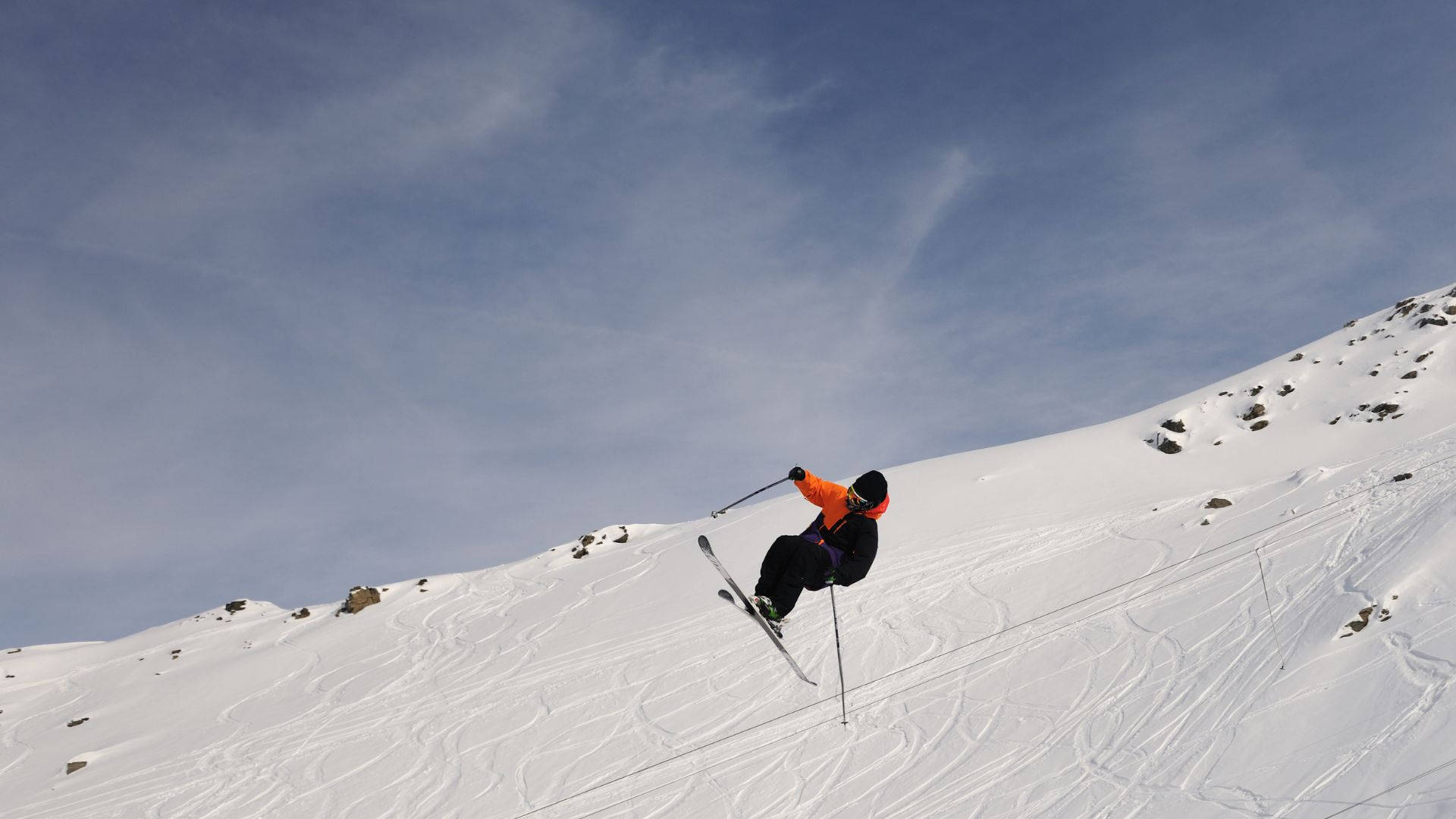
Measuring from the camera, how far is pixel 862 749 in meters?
12.4

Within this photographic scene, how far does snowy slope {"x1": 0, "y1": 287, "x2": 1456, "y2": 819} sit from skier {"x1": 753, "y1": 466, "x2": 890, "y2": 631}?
3811mm

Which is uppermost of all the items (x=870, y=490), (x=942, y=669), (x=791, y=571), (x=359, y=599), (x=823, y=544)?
(x=359, y=599)

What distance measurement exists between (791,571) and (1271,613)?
828 cm

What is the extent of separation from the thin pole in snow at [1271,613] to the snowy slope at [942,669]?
0.04m

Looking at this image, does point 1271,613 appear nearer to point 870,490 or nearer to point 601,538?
point 870,490

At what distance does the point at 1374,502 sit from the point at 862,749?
10515mm

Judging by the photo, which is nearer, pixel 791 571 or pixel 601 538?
pixel 791 571

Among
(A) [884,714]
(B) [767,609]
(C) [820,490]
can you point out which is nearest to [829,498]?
(C) [820,490]

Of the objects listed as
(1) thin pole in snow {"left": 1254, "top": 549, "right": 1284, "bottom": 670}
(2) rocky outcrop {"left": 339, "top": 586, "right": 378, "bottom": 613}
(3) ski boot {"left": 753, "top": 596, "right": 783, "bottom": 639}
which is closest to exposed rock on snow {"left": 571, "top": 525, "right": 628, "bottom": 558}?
(2) rocky outcrop {"left": 339, "top": 586, "right": 378, "bottom": 613}

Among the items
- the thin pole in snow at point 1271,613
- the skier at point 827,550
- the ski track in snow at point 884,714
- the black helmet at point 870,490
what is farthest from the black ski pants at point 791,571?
the thin pole in snow at point 1271,613

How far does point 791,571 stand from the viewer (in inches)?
328

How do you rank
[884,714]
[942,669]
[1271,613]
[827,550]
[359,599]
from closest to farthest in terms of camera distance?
[827,550] < [1271,613] < [884,714] < [942,669] < [359,599]

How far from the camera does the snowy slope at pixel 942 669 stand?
1020 centimetres

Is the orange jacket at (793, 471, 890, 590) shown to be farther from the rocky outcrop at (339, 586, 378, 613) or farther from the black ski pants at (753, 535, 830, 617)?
the rocky outcrop at (339, 586, 378, 613)
